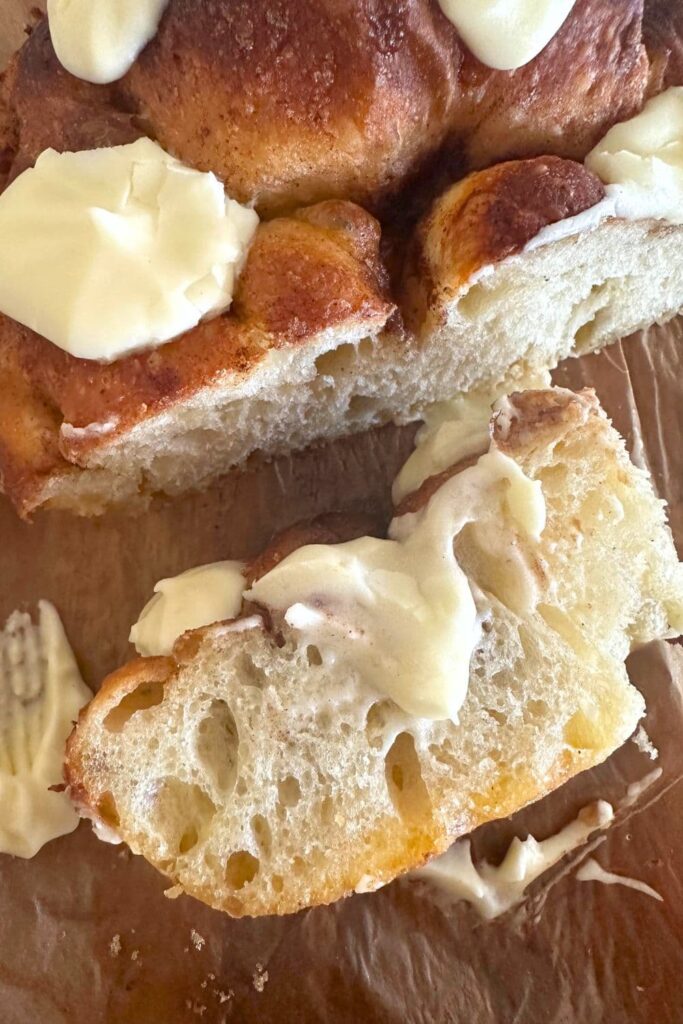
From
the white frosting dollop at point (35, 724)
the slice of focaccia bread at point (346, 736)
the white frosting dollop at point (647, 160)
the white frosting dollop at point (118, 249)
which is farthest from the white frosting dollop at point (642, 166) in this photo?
the white frosting dollop at point (35, 724)

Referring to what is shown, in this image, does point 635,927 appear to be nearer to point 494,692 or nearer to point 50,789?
point 494,692

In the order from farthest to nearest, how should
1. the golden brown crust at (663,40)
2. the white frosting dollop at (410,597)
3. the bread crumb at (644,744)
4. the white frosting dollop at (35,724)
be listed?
the bread crumb at (644,744)
the white frosting dollop at (35,724)
the golden brown crust at (663,40)
the white frosting dollop at (410,597)

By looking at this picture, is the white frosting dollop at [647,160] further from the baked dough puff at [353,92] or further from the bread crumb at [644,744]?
the bread crumb at [644,744]

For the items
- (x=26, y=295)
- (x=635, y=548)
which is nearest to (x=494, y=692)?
(x=635, y=548)

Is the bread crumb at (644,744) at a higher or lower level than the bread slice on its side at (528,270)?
lower

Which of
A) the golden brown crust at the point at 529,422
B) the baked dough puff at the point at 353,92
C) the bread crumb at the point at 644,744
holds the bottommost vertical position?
the bread crumb at the point at 644,744

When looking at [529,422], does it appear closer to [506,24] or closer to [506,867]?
[506,24]

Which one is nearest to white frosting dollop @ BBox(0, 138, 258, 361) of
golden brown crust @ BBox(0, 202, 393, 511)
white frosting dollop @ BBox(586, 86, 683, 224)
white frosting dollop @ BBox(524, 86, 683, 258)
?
golden brown crust @ BBox(0, 202, 393, 511)

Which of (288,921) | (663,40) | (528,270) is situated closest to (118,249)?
(528,270)

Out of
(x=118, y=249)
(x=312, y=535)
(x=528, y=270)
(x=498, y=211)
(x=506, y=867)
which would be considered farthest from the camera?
(x=506, y=867)
